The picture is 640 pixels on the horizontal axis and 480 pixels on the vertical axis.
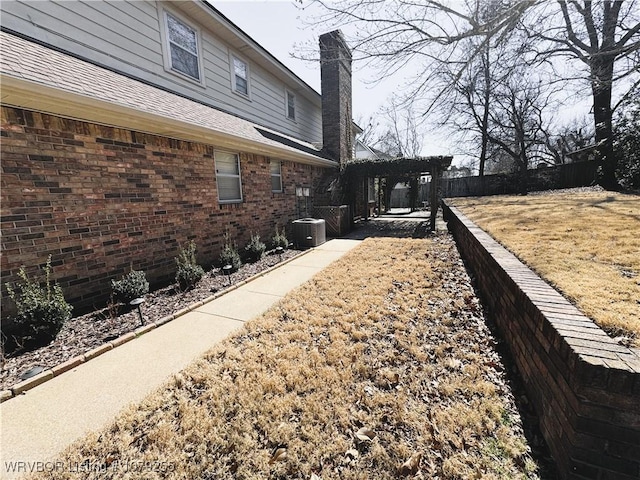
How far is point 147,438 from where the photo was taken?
6.17ft

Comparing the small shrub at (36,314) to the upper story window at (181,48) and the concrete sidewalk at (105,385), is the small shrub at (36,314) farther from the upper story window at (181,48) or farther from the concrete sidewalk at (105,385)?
the upper story window at (181,48)

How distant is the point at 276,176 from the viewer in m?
8.55

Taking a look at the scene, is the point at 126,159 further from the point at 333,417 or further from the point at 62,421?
the point at 333,417

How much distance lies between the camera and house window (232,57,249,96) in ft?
27.3

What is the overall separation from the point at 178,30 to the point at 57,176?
519cm

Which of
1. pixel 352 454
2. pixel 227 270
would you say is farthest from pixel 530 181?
pixel 352 454

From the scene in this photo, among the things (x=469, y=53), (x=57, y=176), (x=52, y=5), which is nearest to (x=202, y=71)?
(x=52, y=5)

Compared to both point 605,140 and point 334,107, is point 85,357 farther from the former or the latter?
point 605,140

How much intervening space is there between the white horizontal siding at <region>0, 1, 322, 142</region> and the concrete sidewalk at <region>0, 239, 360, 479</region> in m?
5.15

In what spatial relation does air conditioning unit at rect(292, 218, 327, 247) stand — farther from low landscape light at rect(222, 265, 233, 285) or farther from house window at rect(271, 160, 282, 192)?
low landscape light at rect(222, 265, 233, 285)

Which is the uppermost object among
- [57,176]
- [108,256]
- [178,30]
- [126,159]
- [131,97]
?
[178,30]

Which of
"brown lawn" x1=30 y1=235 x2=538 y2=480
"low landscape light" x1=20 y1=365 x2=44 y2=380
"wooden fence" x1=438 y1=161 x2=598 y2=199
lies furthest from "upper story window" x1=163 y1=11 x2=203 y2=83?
"wooden fence" x1=438 y1=161 x2=598 y2=199

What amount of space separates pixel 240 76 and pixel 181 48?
7.34 ft

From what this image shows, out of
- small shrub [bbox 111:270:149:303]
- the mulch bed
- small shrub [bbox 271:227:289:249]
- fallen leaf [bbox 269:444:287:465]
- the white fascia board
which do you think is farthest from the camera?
small shrub [bbox 271:227:289:249]
